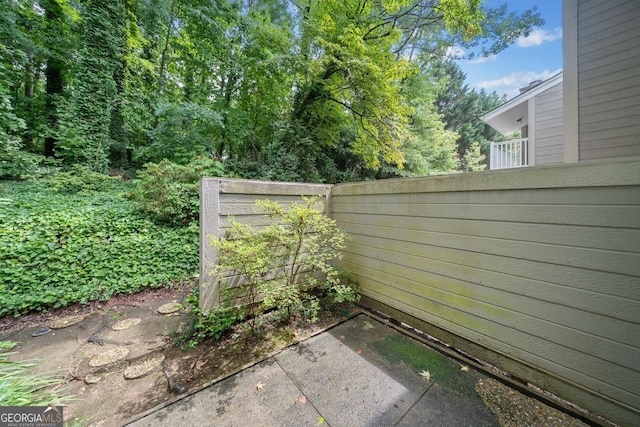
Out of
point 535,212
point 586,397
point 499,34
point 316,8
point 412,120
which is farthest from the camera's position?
point 412,120

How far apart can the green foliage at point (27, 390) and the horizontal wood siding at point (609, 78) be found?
217 inches

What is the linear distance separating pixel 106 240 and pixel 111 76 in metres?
5.32

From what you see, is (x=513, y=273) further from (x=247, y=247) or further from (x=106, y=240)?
(x=106, y=240)

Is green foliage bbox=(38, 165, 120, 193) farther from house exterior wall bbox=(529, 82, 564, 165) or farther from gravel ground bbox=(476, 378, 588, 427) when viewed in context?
house exterior wall bbox=(529, 82, 564, 165)

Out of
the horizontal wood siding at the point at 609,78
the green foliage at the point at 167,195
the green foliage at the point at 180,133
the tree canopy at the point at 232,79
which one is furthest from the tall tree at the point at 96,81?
the horizontal wood siding at the point at 609,78

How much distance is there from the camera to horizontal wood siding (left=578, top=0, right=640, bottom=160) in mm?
2463

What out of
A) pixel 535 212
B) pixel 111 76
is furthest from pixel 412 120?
pixel 111 76

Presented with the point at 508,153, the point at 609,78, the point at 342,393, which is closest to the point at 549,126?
the point at 508,153

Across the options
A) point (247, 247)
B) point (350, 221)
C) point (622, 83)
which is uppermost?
point (622, 83)

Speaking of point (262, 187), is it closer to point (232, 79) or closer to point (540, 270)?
point (540, 270)

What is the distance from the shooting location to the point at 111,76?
5812 millimetres

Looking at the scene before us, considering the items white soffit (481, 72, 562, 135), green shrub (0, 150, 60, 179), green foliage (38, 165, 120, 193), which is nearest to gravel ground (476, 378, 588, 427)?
white soffit (481, 72, 562, 135)

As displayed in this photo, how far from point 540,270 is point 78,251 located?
497cm

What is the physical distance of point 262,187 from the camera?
99.6 inches
